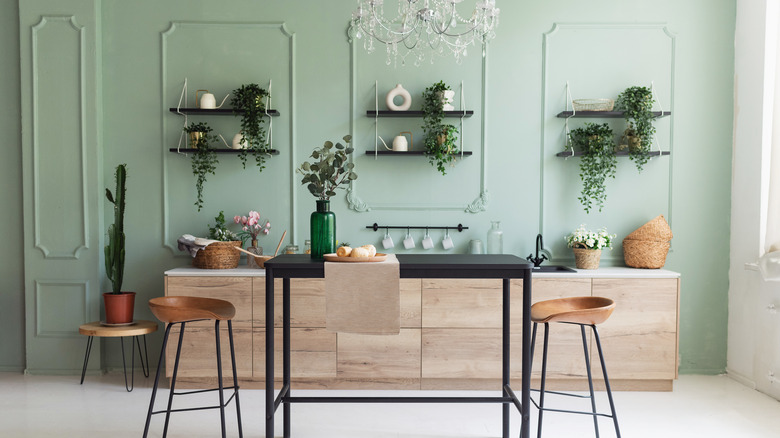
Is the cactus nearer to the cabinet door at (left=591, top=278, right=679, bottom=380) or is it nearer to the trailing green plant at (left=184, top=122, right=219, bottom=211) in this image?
the trailing green plant at (left=184, top=122, right=219, bottom=211)

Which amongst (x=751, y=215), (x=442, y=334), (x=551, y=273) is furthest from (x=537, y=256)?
(x=751, y=215)

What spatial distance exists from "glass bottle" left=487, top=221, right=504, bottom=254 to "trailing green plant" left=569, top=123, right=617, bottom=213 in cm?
66

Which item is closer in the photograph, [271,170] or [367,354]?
[367,354]

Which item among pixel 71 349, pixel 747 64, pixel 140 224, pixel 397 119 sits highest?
pixel 747 64

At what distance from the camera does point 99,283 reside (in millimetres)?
4406

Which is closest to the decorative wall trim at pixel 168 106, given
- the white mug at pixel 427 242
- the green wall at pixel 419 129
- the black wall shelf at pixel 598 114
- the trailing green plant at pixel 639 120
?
the green wall at pixel 419 129

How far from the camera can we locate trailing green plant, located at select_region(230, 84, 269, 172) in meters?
4.29

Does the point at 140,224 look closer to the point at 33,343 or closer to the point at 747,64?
the point at 33,343

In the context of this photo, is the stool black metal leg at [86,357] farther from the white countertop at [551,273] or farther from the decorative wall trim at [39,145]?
the white countertop at [551,273]

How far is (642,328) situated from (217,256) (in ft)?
9.79

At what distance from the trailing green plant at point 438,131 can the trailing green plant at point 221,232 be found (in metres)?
1.57

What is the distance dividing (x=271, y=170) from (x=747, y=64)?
360cm

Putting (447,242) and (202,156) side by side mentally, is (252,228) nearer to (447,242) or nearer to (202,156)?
(202,156)

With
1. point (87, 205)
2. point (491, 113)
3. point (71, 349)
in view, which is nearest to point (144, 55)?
point (87, 205)
